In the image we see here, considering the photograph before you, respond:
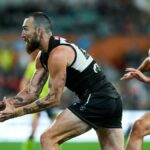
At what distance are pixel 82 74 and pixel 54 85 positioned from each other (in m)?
0.40

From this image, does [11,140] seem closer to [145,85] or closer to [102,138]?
[102,138]

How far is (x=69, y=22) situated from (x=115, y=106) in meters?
16.6

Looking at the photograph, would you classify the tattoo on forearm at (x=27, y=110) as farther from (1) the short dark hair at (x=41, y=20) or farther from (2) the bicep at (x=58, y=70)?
(1) the short dark hair at (x=41, y=20)

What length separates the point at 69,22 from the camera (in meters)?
25.3

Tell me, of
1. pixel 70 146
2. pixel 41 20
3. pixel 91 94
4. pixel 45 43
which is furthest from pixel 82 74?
pixel 70 146

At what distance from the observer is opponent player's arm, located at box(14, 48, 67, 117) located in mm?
8438

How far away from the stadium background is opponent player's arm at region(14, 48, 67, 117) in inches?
492

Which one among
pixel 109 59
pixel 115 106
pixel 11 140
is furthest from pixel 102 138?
pixel 109 59

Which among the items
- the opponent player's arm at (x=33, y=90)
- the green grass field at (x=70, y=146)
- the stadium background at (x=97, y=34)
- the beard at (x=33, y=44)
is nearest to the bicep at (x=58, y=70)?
the beard at (x=33, y=44)

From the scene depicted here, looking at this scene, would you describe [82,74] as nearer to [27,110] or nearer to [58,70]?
[58,70]

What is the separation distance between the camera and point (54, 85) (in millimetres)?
8516

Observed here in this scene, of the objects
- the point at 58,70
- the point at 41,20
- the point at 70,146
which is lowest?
the point at 70,146

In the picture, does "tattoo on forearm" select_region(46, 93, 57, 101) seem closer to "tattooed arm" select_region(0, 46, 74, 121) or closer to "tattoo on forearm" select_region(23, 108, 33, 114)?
"tattooed arm" select_region(0, 46, 74, 121)

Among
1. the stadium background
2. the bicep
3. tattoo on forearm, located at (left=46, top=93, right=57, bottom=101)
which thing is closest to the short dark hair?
the bicep
